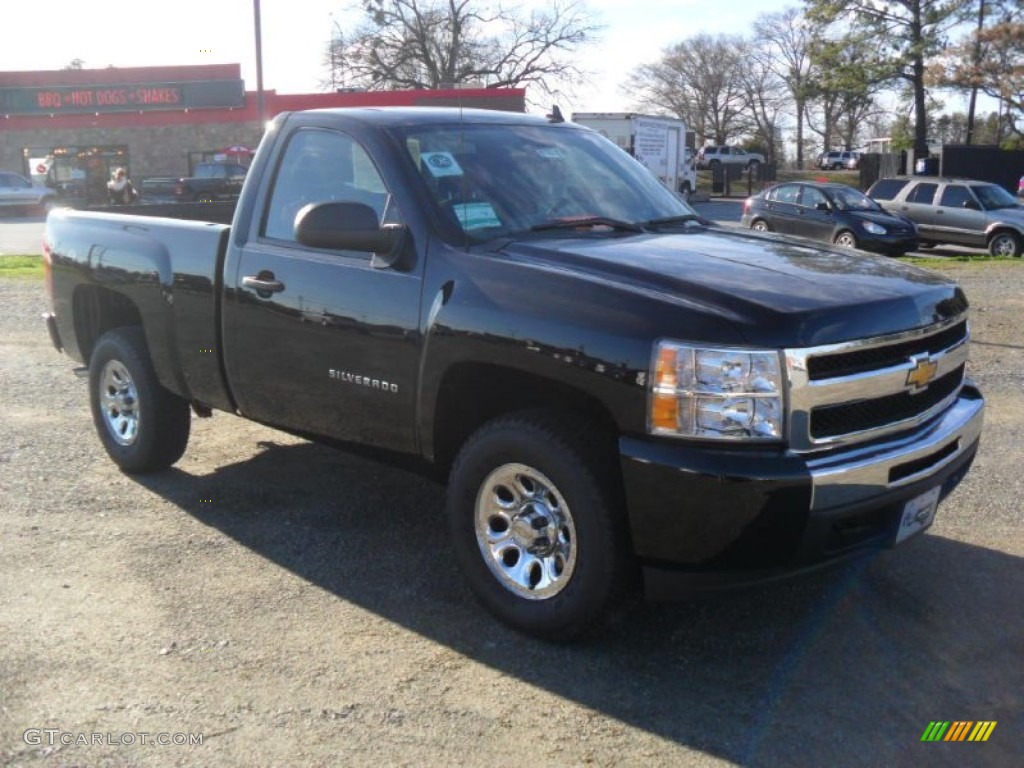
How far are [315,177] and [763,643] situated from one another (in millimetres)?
2775

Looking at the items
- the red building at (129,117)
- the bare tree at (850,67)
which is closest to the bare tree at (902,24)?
the bare tree at (850,67)

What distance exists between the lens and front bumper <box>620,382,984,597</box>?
3354 millimetres

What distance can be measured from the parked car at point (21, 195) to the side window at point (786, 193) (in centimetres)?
2608

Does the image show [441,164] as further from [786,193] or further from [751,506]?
[786,193]

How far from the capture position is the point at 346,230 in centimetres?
417

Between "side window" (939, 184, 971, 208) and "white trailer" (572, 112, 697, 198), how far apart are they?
45.8 feet

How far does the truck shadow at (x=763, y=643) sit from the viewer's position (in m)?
3.41

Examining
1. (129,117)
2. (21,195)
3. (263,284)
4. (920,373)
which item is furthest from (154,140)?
(920,373)

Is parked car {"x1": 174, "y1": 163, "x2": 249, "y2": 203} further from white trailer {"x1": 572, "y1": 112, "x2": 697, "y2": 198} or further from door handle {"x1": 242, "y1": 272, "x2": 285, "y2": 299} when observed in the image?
door handle {"x1": 242, "y1": 272, "x2": 285, "y2": 299}

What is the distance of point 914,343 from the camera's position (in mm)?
3826

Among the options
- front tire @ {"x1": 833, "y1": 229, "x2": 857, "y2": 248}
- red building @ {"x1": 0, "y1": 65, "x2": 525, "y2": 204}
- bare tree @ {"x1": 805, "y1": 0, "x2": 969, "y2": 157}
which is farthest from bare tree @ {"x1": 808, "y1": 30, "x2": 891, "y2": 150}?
front tire @ {"x1": 833, "y1": 229, "x2": 857, "y2": 248}

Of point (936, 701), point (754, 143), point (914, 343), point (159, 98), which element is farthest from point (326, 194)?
point (754, 143)

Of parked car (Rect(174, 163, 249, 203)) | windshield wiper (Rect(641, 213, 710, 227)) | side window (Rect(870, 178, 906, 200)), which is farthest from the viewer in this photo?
parked car (Rect(174, 163, 249, 203))

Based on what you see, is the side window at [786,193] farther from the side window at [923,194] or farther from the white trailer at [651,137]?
the white trailer at [651,137]
